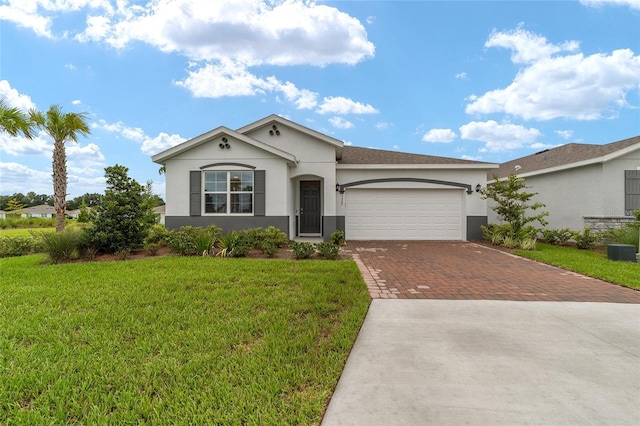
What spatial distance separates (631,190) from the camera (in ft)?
38.8

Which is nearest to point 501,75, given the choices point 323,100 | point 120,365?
point 323,100

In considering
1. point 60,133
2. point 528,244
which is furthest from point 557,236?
point 60,133

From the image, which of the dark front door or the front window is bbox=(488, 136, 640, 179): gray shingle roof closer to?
the dark front door

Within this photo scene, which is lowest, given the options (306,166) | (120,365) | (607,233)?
(120,365)

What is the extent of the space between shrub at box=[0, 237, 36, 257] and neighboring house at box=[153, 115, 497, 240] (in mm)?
4984

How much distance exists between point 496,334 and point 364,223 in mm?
9489

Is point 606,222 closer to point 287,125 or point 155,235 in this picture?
point 287,125

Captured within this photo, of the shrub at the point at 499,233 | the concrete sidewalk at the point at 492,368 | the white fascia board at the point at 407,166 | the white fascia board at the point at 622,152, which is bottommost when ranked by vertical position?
the concrete sidewalk at the point at 492,368

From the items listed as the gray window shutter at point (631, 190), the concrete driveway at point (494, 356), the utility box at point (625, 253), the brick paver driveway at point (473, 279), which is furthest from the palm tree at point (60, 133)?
the gray window shutter at point (631, 190)

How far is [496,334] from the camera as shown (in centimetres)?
375

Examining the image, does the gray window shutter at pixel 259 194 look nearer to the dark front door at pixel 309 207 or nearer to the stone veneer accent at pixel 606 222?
the dark front door at pixel 309 207

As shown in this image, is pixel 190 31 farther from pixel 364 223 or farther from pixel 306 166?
pixel 364 223

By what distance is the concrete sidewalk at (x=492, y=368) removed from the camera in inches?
91.5

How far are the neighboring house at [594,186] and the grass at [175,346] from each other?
1211 centimetres
